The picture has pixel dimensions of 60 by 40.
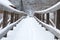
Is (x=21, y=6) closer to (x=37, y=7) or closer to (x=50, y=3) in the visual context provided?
(x=37, y=7)

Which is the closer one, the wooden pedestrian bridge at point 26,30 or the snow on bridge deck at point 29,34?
the wooden pedestrian bridge at point 26,30

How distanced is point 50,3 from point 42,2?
94cm

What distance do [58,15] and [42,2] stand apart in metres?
13.1

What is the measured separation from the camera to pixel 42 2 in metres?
15.1

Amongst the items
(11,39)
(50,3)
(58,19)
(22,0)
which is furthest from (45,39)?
(22,0)

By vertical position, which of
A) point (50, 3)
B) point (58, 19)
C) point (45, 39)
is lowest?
point (45, 39)

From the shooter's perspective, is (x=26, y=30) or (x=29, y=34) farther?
(x=26, y=30)

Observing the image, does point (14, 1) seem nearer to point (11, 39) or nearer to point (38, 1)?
point (38, 1)

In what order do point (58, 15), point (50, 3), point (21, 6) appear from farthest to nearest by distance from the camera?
point (21, 6)
point (50, 3)
point (58, 15)

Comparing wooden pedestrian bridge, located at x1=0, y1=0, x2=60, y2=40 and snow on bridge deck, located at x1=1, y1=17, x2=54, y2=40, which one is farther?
snow on bridge deck, located at x1=1, y1=17, x2=54, y2=40

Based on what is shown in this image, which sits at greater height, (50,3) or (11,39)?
(50,3)

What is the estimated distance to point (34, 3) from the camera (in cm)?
1534

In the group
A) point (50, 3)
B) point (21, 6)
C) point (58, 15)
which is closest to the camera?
point (58, 15)

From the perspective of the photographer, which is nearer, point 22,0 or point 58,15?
point 58,15
